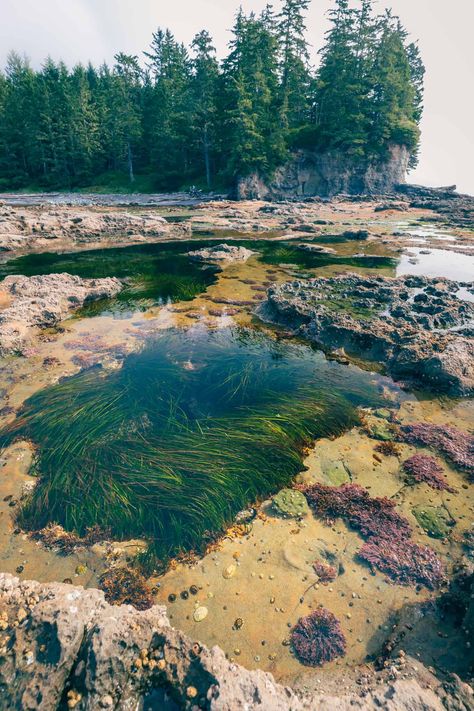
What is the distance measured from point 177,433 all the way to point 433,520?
5.87 meters

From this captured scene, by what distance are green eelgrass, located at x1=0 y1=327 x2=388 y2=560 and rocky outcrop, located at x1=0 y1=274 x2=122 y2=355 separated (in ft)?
14.4

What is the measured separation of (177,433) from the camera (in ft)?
28.7

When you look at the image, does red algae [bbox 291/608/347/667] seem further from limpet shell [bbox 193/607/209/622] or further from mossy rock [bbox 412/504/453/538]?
mossy rock [bbox 412/504/453/538]

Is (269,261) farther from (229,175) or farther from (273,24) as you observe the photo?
(273,24)

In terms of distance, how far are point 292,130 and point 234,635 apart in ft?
273

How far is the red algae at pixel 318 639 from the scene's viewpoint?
463 cm

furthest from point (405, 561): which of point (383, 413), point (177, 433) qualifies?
point (177, 433)

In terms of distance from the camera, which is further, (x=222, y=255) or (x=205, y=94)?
(x=205, y=94)

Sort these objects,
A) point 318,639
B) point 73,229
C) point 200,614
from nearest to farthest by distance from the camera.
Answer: point 318,639 → point 200,614 → point 73,229

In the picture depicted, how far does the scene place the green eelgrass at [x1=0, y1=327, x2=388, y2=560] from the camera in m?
6.80

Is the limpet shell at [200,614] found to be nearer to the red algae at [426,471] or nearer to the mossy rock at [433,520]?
the mossy rock at [433,520]

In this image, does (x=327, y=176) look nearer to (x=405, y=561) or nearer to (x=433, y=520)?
(x=433, y=520)

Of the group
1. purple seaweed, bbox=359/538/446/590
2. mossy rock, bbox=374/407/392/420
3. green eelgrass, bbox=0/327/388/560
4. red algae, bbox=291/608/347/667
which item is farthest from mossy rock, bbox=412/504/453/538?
mossy rock, bbox=374/407/392/420

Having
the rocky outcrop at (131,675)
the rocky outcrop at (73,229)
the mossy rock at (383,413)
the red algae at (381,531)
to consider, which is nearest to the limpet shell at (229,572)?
the rocky outcrop at (131,675)
